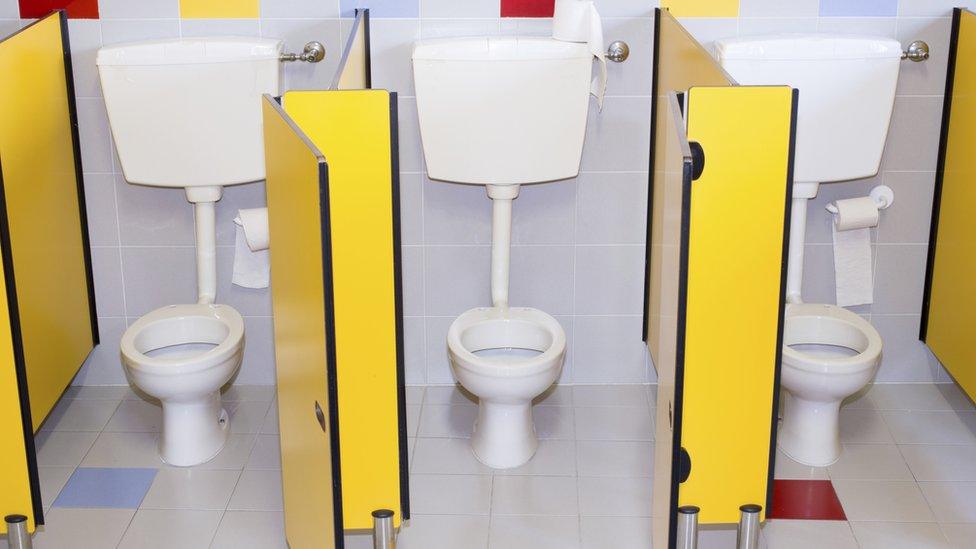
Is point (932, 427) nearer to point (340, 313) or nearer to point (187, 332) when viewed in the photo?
point (340, 313)

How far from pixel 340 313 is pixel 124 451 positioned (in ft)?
4.28

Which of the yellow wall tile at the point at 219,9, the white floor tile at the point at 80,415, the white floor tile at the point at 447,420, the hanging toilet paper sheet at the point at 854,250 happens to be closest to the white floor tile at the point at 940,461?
the hanging toilet paper sheet at the point at 854,250

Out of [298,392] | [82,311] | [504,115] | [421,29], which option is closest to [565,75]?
[504,115]

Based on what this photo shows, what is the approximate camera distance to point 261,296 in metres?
3.88

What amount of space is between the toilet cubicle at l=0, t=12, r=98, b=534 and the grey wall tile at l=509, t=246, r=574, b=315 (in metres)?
1.27

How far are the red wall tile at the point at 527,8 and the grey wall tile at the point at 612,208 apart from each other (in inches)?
19.1

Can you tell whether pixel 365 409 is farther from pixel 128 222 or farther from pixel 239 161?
pixel 128 222

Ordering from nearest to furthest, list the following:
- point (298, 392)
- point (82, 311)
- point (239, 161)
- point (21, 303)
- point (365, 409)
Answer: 1. point (298, 392)
2. point (365, 409)
3. point (21, 303)
4. point (239, 161)
5. point (82, 311)

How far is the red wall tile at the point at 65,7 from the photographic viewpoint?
3.55 meters

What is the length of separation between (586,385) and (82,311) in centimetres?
151

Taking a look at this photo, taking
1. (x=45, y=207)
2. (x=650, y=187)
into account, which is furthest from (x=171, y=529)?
(x=650, y=187)

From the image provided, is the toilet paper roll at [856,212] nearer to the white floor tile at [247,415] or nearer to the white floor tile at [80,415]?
the white floor tile at [247,415]

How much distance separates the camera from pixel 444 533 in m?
3.14

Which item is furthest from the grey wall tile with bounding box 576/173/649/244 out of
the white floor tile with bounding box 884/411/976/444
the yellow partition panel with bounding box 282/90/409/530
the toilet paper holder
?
the yellow partition panel with bounding box 282/90/409/530
